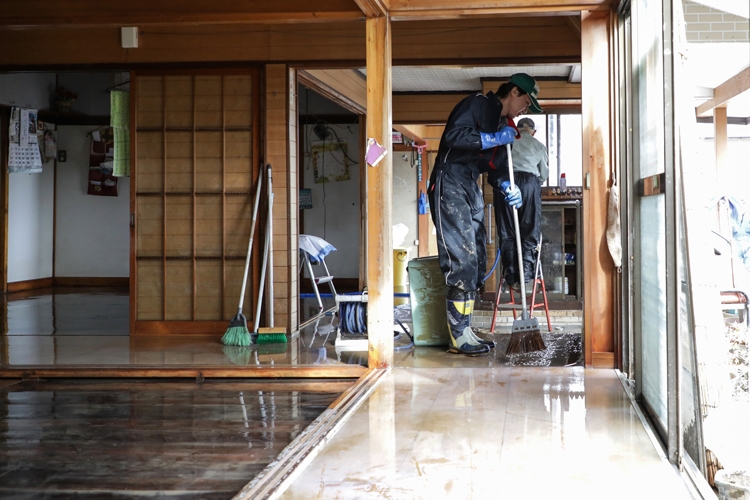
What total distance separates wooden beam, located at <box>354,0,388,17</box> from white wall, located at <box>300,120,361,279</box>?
6.07 meters

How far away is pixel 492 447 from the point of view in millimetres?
2652

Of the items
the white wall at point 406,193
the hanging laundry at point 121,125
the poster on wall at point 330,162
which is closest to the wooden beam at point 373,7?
the hanging laundry at point 121,125

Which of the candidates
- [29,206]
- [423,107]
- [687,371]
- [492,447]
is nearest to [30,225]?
[29,206]

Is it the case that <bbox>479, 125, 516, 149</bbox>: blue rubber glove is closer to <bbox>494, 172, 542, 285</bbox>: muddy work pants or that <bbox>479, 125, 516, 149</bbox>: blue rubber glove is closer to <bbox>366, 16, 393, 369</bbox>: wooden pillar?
<bbox>366, 16, 393, 369</bbox>: wooden pillar

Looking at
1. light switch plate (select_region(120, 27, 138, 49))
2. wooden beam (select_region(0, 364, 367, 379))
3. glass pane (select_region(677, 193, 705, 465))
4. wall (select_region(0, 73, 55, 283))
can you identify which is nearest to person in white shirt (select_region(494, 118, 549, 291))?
wooden beam (select_region(0, 364, 367, 379))

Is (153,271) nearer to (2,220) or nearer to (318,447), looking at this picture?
(318,447)

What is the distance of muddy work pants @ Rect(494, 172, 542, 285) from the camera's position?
16.9 ft

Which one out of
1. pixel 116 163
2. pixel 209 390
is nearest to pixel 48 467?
pixel 209 390

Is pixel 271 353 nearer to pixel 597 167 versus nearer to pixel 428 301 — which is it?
pixel 428 301

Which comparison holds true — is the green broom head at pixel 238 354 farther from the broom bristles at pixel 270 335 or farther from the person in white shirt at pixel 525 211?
the person in white shirt at pixel 525 211

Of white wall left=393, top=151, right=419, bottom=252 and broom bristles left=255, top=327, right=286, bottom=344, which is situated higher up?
white wall left=393, top=151, right=419, bottom=252

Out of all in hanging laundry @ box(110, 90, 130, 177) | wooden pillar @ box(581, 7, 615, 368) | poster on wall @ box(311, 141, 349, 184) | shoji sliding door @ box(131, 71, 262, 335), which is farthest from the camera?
poster on wall @ box(311, 141, 349, 184)

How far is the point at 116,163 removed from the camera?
604cm

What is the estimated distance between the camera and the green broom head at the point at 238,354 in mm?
4543
